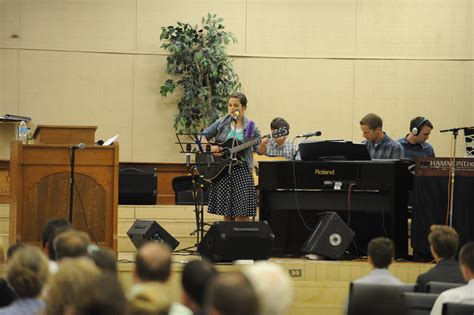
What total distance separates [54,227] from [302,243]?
317 centimetres

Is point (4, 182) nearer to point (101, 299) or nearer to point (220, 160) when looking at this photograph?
point (220, 160)

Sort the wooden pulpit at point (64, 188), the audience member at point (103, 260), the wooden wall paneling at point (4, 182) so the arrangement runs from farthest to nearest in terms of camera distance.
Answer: the wooden wall paneling at point (4, 182) → the wooden pulpit at point (64, 188) → the audience member at point (103, 260)

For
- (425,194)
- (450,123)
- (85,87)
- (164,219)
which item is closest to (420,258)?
(425,194)

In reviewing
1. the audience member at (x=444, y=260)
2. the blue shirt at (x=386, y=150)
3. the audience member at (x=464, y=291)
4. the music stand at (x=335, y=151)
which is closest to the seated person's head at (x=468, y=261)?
the audience member at (x=464, y=291)

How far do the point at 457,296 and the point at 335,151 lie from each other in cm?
335

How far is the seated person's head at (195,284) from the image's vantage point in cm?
327

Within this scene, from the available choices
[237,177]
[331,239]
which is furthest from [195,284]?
[237,177]

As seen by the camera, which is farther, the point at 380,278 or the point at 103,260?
the point at 380,278

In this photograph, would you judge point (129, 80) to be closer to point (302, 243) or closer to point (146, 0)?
point (146, 0)

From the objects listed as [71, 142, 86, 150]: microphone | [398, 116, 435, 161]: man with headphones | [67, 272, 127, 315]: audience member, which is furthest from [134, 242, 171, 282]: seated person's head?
[398, 116, 435, 161]: man with headphones

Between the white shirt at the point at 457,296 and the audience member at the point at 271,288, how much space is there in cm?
162

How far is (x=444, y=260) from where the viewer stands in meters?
5.61

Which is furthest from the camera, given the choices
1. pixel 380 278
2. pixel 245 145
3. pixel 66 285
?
pixel 245 145

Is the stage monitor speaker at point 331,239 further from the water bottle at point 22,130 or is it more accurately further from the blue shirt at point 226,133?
the water bottle at point 22,130
